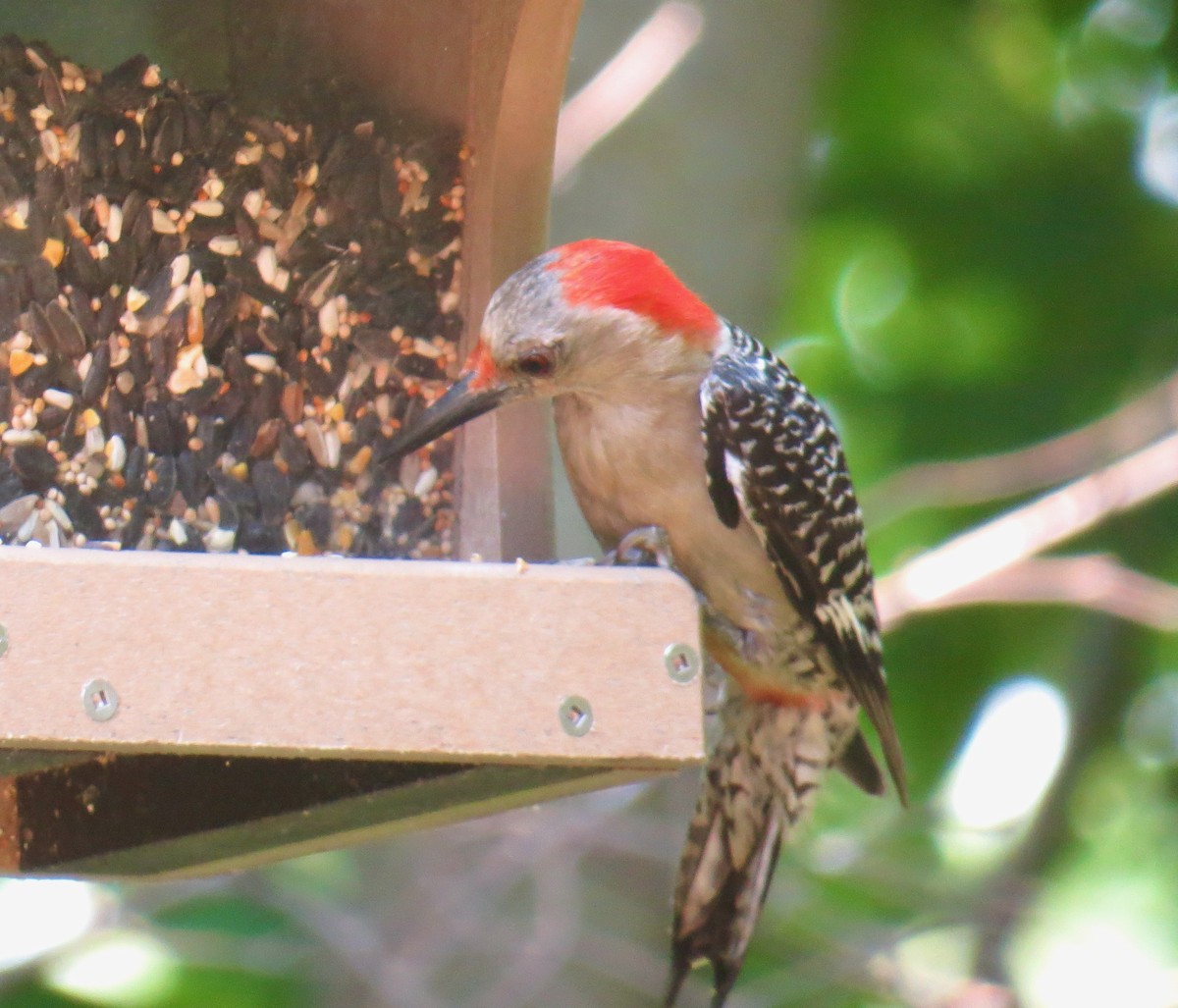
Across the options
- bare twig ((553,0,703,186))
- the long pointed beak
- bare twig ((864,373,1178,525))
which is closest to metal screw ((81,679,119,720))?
the long pointed beak

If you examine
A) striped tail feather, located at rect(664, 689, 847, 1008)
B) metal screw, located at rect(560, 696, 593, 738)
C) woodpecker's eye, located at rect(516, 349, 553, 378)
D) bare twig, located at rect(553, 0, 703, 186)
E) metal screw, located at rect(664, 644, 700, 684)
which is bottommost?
metal screw, located at rect(560, 696, 593, 738)

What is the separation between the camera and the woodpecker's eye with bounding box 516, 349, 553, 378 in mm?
3137

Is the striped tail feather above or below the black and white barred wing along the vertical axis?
below

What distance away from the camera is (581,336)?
324 centimetres

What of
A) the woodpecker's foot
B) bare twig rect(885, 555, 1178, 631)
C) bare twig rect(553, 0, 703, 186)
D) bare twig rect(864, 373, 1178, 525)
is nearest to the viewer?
the woodpecker's foot

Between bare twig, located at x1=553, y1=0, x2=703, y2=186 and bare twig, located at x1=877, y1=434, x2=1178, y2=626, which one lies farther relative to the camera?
bare twig, located at x1=877, y1=434, x2=1178, y2=626

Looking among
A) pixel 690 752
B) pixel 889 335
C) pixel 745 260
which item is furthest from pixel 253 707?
pixel 889 335

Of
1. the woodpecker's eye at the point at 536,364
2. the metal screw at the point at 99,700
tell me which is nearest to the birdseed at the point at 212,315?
the woodpecker's eye at the point at 536,364

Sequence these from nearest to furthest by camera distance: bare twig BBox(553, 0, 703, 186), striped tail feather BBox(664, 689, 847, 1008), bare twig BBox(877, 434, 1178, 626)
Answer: striped tail feather BBox(664, 689, 847, 1008) < bare twig BBox(553, 0, 703, 186) < bare twig BBox(877, 434, 1178, 626)

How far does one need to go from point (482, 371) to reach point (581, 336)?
24 cm

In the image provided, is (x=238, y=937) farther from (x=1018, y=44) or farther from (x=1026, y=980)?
(x=1018, y=44)

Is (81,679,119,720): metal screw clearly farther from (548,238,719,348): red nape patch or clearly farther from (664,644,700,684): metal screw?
(548,238,719,348): red nape patch

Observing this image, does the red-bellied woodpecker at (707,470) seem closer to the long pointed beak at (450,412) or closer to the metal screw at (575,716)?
the long pointed beak at (450,412)

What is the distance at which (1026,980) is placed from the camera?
6.18m
